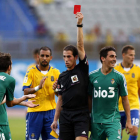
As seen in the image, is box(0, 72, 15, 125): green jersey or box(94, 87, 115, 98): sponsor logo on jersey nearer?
box(0, 72, 15, 125): green jersey

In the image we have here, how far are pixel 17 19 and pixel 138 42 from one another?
29.6ft

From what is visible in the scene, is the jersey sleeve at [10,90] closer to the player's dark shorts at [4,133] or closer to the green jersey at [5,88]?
the green jersey at [5,88]

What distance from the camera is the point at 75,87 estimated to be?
6.69 meters

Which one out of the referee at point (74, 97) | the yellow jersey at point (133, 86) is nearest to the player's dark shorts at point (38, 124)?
the referee at point (74, 97)

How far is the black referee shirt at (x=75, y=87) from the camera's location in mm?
6625

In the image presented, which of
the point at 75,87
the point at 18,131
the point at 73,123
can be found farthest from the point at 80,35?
the point at 18,131

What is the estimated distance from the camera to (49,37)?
20875mm

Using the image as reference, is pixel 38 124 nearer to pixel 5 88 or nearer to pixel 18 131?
pixel 5 88

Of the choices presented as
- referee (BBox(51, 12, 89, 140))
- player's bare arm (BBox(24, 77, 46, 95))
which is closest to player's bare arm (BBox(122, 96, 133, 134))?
referee (BBox(51, 12, 89, 140))

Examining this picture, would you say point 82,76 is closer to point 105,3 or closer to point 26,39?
point 26,39

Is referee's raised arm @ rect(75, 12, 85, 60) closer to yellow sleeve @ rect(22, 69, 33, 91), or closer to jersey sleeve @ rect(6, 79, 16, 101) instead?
jersey sleeve @ rect(6, 79, 16, 101)

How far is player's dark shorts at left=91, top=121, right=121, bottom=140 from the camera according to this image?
20.7ft

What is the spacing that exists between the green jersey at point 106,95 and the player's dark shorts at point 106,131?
82mm

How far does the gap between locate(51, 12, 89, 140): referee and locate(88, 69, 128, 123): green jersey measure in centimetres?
18
